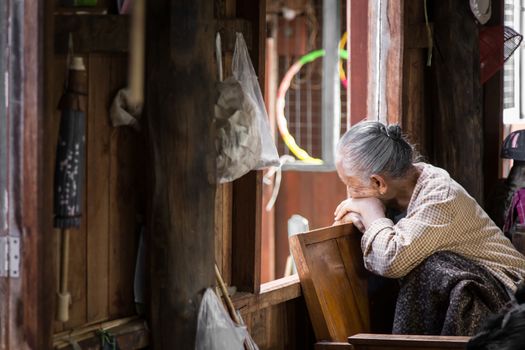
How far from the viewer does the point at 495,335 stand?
2555mm

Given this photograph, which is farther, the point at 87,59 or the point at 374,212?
the point at 374,212

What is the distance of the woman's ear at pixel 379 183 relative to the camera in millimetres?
4812

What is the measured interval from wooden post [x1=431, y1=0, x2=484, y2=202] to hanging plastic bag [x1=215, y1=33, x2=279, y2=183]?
6.64ft

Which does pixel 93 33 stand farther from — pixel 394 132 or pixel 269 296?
pixel 394 132

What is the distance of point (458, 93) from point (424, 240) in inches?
64.0

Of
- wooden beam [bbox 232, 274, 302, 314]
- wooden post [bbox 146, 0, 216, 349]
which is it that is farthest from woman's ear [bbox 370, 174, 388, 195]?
wooden post [bbox 146, 0, 216, 349]

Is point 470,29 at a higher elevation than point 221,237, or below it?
higher

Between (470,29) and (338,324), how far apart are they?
215 cm

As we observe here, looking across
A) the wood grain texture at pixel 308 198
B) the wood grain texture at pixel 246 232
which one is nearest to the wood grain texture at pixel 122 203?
the wood grain texture at pixel 246 232

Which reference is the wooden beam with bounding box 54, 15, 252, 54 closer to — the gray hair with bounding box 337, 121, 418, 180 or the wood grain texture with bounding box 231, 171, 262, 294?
the wood grain texture with bounding box 231, 171, 262, 294

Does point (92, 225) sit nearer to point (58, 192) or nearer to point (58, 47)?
point (58, 192)

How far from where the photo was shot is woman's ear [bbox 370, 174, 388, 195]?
4812 millimetres

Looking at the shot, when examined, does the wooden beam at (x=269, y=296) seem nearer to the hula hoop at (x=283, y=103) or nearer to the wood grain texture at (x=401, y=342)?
the wood grain texture at (x=401, y=342)

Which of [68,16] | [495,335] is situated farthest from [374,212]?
[495,335]
